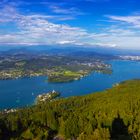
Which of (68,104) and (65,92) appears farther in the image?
(65,92)

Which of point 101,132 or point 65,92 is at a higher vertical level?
point 101,132

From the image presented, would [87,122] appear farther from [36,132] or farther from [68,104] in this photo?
[68,104]

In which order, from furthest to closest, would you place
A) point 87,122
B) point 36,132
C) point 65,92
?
point 65,92 → point 87,122 → point 36,132

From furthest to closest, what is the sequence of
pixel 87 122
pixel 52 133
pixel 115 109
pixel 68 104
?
pixel 68 104
pixel 115 109
pixel 87 122
pixel 52 133

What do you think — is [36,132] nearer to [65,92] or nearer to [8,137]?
[8,137]

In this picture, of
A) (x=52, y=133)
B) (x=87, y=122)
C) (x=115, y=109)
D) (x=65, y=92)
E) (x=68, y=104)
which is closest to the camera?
(x=52, y=133)

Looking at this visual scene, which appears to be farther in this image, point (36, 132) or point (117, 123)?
point (117, 123)

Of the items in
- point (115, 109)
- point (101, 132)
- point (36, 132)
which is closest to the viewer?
point (101, 132)

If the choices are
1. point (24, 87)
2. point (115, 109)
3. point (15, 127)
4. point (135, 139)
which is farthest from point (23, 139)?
point (24, 87)

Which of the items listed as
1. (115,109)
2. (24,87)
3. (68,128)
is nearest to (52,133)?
(68,128)
